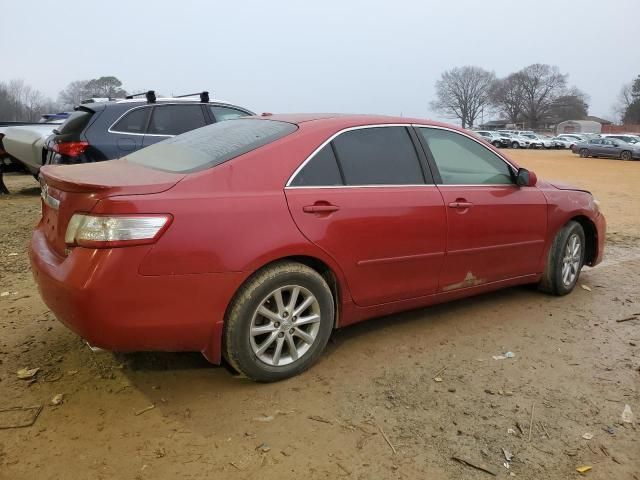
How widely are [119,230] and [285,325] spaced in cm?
105

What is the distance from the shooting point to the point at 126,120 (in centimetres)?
674

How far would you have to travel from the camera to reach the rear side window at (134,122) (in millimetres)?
6680

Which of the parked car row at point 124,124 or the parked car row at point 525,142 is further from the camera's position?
the parked car row at point 525,142

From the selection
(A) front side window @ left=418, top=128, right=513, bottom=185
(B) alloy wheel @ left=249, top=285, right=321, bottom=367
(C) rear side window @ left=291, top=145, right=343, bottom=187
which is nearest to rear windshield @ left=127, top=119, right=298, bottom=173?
(C) rear side window @ left=291, top=145, right=343, bottom=187

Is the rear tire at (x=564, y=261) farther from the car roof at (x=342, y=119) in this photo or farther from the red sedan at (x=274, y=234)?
the car roof at (x=342, y=119)

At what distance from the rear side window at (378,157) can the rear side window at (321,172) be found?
0.06 metres

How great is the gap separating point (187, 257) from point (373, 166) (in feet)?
4.72

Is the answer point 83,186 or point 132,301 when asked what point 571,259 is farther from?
point 83,186

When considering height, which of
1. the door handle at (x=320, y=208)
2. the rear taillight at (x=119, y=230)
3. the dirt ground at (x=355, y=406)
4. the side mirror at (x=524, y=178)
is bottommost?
the dirt ground at (x=355, y=406)

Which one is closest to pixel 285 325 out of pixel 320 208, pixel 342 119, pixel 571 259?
pixel 320 208

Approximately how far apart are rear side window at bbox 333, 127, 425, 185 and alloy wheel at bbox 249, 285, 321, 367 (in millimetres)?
799

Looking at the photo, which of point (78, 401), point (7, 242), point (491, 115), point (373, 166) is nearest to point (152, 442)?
point (78, 401)

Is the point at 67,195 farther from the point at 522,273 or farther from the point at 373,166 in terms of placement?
the point at 522,273

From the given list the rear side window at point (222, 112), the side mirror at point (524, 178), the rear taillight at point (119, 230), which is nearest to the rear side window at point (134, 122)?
the rear side window at point (222, 112)
